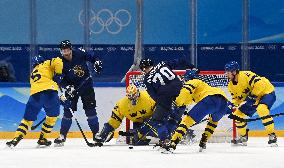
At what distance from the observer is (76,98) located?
9.36 m

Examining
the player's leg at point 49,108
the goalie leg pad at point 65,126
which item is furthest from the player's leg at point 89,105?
the player's leg at point 49,108

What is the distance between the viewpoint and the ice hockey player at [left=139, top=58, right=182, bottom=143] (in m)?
8.36

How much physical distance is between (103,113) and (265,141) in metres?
2.04

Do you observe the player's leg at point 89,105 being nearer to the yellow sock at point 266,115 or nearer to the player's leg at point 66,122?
the player's leg at point 66,122

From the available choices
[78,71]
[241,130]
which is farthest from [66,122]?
[241,130]

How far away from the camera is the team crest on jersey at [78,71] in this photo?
29.9 ft

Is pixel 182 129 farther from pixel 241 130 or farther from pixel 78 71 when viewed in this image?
pixel 78 71

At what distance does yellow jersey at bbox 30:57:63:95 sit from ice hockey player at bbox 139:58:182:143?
96 cm

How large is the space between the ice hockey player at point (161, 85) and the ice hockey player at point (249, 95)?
707 millimetres

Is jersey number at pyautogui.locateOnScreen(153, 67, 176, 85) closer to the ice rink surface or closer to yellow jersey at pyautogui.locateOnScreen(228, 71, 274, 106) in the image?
the ice rink surface

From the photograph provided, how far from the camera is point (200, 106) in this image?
7.74 m

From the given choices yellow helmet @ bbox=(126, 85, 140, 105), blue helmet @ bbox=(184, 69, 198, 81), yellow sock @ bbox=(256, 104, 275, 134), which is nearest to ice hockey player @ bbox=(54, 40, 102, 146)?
yellow helmet @ bbox=(126, 85, 140, 105)

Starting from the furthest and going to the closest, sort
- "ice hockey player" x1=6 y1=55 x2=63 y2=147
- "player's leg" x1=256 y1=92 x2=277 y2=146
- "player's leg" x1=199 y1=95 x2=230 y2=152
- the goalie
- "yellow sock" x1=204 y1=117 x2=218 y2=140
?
the goalie → "player's leg" x1=256 y1=92 x2=277 y2=146 → "ice hockey player" x1=6 y1=55 x2=63 y2=147 → "yellow sock" x1=204 y1=117 x2=218 y2=140 → "player's leg" x1=199 y1=95 x2=230 y2=152

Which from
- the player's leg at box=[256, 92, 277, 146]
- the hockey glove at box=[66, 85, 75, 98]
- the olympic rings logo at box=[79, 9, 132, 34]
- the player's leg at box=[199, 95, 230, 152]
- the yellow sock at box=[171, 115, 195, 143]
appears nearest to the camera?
the yellow sock at box=[171, 115, 195, 143]
